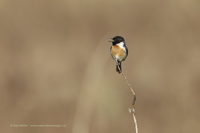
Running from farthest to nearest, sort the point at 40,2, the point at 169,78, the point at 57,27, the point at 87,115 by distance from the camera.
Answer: the point at 40,2
the point at 57,27
the point at 169,78
the point at 87,115

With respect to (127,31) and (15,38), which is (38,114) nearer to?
(15,38)

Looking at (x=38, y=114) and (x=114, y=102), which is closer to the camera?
(x=114, y=102)

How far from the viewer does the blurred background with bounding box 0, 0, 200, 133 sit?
18.7 feet

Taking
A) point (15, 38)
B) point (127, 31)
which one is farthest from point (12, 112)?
point (127, 31)

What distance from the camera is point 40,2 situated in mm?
9305

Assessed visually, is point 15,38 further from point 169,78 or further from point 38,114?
point 169,78

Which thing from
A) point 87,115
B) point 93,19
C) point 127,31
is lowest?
point 87,115

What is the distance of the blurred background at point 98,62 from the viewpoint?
5699mm

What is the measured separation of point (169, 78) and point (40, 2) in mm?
5182

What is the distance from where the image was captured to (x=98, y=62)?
4105 millimetres

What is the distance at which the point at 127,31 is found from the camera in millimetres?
8281

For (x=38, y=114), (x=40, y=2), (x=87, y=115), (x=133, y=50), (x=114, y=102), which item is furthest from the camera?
(x=40, y=2)

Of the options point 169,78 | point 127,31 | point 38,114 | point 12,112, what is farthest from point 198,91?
point 12,112

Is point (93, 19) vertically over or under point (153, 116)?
over
